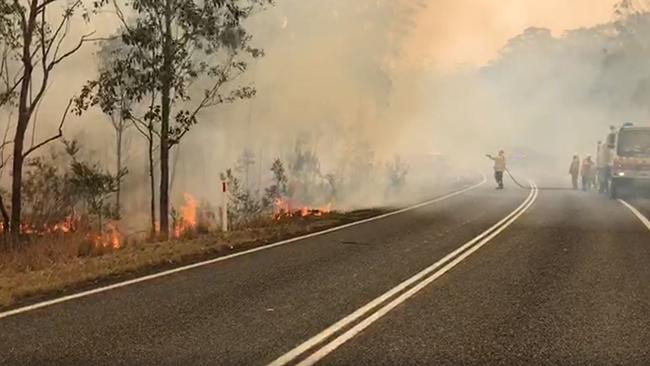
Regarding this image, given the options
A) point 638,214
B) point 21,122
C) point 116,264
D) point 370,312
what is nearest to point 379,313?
point 370,312

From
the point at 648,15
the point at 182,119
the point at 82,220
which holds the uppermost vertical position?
the point at 648,15

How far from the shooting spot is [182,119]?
19844mm

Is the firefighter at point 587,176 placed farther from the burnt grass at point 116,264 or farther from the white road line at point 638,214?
the burnt grass at point 116,264

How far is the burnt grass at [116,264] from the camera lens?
324 inches

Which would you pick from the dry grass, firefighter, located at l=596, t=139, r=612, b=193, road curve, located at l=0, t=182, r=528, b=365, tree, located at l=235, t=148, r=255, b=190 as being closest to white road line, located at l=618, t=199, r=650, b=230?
firefighter, located at l=596, t=139, r=612, b=193

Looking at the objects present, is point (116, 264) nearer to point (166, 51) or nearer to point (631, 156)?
point (166, 51)

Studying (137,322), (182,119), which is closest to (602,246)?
(137,322)

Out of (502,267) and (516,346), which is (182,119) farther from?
(516,346)

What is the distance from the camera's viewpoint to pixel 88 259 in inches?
434

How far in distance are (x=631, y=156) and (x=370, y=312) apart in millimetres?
20675

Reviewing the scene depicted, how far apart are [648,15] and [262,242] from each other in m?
78.7

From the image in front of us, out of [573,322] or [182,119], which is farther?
[182,119]

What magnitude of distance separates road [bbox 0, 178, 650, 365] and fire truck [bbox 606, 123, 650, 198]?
13.4 m

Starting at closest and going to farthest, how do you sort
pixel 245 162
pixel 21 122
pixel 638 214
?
1. pixel 21 122
2. pixel 638 214
3. pixel 245 162
